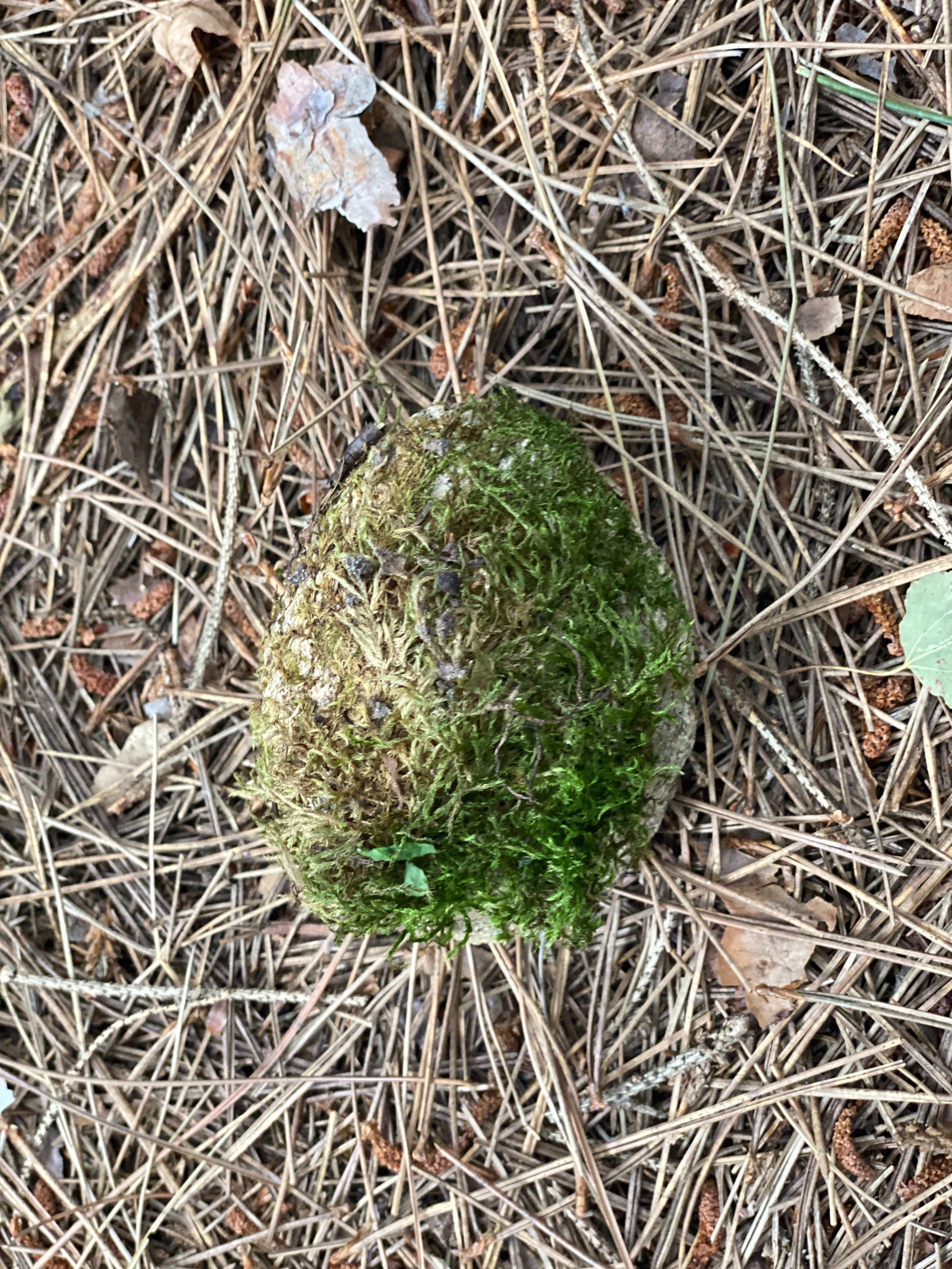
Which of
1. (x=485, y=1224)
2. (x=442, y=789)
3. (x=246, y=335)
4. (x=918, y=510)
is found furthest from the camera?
(x=246, y=335)

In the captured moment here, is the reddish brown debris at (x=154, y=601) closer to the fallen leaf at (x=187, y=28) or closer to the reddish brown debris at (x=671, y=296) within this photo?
the fallen leaf at (x=187, y=28)

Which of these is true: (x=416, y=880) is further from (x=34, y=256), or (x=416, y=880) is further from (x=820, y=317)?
(x=34, y=256)

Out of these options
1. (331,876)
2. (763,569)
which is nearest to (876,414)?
(763,569)

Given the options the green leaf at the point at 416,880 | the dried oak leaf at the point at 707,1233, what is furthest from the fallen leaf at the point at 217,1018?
the dried oak leaf at the point at 707,1233

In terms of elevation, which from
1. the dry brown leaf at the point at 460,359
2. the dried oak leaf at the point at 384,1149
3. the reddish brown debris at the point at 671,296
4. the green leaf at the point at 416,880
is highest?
the reddish brown debris at the point at 671,296

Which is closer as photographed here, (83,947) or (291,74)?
(291,74)

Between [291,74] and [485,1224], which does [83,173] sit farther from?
[485,1224]
